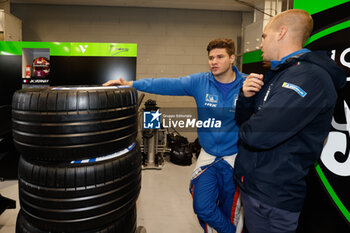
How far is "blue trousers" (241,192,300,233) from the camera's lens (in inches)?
48.0

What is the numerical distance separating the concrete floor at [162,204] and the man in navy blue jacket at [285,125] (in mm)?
1246

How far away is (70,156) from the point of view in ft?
3.67

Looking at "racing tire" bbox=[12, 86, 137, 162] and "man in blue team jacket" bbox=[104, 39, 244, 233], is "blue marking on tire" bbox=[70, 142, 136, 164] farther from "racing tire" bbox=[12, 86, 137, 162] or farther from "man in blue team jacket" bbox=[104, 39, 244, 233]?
"man in blue team jacket" bbox=[104, 39, 244, 233]

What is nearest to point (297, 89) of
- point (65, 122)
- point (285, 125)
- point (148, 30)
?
point (285, 125)

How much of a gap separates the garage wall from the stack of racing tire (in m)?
4.12

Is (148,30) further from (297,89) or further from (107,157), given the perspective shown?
(297,89)

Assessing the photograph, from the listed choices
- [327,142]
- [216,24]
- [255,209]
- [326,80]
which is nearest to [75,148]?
[255,209]

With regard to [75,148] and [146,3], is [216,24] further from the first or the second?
[75,148]

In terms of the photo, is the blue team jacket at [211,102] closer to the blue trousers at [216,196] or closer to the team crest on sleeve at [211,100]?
the team crest on sleeve at [211,100]

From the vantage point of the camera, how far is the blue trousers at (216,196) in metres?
Result: 1.88

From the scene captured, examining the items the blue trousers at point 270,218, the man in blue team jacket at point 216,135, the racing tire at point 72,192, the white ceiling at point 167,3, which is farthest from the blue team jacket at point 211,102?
the white ceiling at point 167,3

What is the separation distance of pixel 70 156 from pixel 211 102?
1226 mm

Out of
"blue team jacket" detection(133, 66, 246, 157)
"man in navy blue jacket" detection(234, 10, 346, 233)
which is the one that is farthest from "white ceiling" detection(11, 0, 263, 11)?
"man in navy blue jacket" detection(234, 10, 346, 233)

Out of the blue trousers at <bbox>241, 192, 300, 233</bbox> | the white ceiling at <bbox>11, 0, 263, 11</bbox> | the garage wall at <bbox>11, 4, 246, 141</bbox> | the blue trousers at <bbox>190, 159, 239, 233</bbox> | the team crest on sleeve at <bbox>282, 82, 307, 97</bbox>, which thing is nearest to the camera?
the team crest on sleeve at <bbox>282, 82, 307, 97</bbox>
